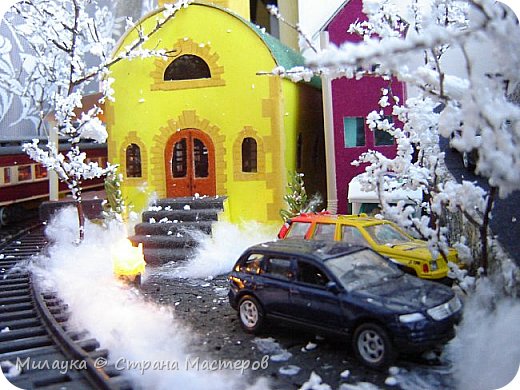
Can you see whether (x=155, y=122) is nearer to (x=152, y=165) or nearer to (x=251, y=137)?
(x=152, y=165)

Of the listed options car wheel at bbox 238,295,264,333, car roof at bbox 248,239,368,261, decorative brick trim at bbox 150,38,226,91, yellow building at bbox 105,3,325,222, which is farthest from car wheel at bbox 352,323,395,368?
decorative brick trim at bbox 150,38,226,91

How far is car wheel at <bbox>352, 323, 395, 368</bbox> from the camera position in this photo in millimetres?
2680

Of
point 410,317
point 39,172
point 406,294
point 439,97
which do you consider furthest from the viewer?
point 39,172

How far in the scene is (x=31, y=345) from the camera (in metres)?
3.32

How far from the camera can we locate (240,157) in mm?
3781

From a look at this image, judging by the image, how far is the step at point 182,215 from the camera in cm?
366

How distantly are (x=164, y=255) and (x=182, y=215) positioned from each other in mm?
310

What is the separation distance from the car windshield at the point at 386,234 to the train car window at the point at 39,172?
187 inches

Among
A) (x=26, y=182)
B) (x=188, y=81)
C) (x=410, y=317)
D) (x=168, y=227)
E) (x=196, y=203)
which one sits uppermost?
(x=188, y=81)

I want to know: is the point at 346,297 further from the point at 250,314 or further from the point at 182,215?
the point at 182,215

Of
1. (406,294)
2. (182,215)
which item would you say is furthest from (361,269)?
(182,215)

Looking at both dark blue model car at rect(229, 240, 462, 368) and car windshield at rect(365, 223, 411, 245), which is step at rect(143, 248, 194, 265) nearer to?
dark blue model car at rect(229, 240, 462, 368)

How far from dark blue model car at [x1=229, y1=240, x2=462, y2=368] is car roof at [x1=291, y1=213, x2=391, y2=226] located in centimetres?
19

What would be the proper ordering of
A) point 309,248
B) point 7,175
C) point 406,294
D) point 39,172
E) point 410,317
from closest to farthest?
point 410,317
point 406,294
point 309,248
point 7,175
point 39,172
